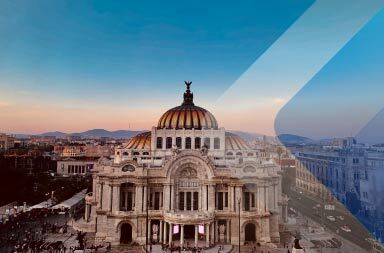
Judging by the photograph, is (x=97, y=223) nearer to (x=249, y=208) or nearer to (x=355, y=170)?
(x=249, y=208)

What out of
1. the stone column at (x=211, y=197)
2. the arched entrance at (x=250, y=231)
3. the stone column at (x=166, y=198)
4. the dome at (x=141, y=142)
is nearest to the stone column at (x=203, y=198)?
the stone column at (x=211, y=197)

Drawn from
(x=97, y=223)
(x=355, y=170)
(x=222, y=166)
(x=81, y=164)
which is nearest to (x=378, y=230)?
(x=355, y=170)

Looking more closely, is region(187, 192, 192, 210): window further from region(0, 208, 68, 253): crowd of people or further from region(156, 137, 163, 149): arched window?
region(0, 208, 68, 253): crowd of people

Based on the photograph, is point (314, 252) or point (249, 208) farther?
point (249, 208)

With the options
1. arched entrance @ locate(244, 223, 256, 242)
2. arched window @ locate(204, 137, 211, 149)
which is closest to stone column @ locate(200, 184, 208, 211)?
arched entrance @ locate(244, 223, 256, 242)

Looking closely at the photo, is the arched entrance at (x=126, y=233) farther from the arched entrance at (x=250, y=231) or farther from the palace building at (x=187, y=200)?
the arched entrance at (x=250, y=231)

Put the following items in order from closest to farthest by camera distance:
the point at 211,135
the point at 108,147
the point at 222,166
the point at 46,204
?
the point at 222,166 → the point at 211,135 → the point at 46,204 → the point at 108,147
